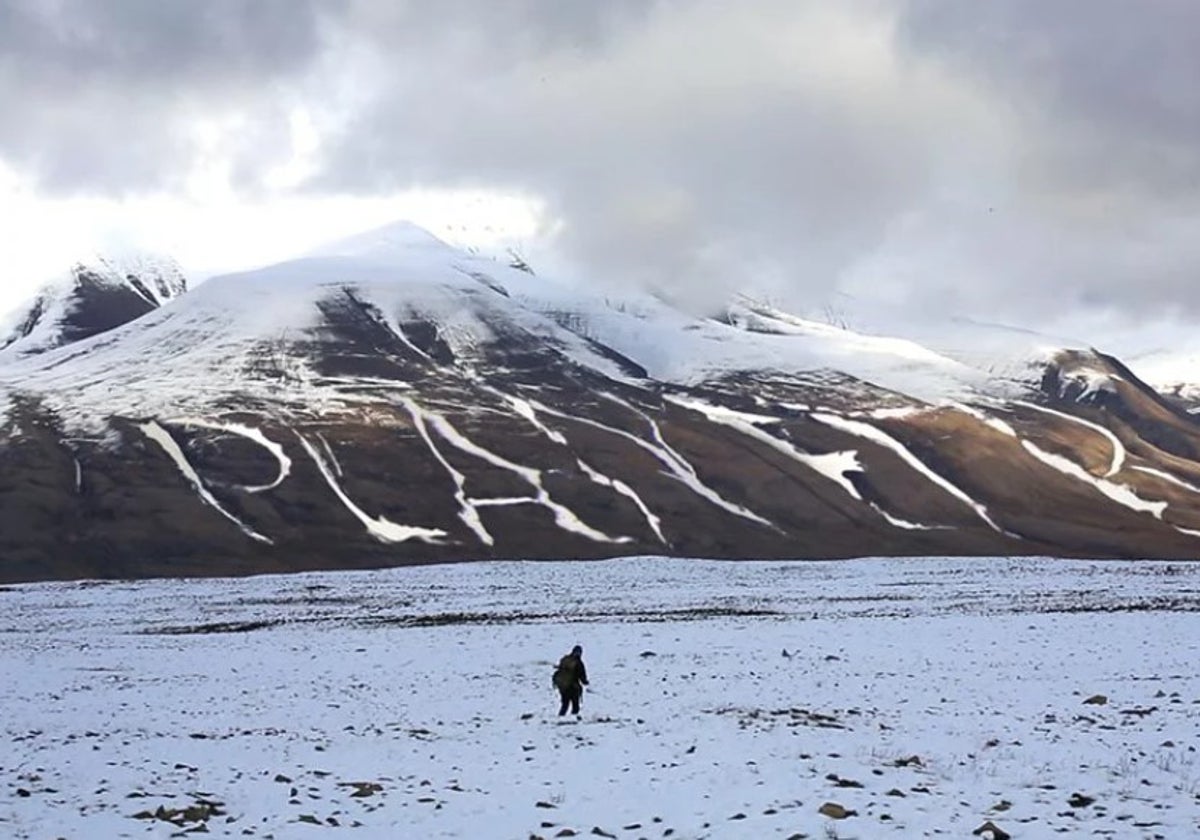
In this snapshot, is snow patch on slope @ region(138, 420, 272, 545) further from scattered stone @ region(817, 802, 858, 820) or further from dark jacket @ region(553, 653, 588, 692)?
scattered stone @ region(817, 802, 858, 820)

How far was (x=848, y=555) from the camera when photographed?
149m

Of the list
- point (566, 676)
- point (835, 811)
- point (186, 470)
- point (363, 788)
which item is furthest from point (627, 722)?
point (186, 470)


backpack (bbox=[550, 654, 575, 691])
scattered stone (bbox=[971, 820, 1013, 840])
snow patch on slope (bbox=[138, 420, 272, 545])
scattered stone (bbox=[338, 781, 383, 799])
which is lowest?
scattered stone (bbox=[338, 781, 383, 799])

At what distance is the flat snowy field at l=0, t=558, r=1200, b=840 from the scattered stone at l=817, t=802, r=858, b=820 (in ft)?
0.29

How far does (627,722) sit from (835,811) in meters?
10.3

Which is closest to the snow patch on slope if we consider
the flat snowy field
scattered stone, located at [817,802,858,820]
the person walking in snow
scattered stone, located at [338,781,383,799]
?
the flat snowy field

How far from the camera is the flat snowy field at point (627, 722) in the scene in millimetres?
17344

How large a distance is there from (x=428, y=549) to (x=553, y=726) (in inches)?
4725

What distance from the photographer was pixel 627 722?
26391 millimetres

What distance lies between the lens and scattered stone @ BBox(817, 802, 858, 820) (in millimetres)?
16375

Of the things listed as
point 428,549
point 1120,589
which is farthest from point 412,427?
point 1120,589

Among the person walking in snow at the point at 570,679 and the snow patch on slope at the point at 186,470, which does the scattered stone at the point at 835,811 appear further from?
the snow patch on slope at the point at 186,470

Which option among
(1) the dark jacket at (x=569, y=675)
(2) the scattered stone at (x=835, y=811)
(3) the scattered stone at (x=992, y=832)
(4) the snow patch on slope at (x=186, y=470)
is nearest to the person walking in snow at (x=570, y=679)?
(1) the dark jacket at (x=569, y=675)

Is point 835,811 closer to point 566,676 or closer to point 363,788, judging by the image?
point 363,788
